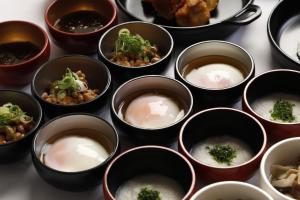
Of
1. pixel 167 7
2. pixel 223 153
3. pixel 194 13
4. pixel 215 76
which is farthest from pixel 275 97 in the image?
pixel 167 7

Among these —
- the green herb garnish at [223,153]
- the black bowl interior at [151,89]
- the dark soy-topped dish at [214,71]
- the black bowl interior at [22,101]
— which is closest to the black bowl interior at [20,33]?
the black bowl interior at [22,101]

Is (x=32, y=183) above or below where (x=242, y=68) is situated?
below

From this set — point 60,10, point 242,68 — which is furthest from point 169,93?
point 60,10

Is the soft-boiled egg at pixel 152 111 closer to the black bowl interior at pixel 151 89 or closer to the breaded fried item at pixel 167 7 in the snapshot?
the black bowl interior at pixel 151 89

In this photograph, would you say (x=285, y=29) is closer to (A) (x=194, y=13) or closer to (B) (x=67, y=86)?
(A) (x=194, y=13)

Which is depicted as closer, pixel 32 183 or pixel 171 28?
pixel 32 183

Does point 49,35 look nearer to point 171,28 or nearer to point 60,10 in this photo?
point 60,10

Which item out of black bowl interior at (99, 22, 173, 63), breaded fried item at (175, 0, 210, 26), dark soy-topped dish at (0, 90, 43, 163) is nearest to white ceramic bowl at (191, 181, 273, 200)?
dark soy-topped dish at (0, 90, 43, 163)
